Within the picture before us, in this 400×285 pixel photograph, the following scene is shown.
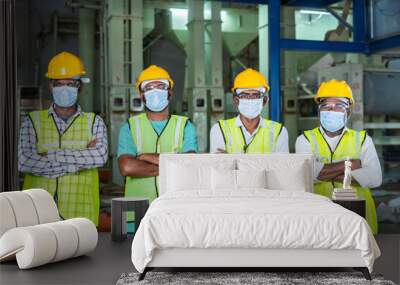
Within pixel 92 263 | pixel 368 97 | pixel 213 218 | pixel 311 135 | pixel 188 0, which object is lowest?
pixel 92 263

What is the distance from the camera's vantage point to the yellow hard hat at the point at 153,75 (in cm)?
688

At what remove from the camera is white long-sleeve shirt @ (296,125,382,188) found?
6961mm

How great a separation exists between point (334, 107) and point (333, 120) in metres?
0.16

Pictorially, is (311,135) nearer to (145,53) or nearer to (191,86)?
(191,86)

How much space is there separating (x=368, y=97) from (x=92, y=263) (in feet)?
13.3

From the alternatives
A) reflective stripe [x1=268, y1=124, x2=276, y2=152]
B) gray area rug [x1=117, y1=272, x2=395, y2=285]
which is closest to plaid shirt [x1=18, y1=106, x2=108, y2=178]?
reflective stripe [x1=268, y1=124, x2=276, y2=152]

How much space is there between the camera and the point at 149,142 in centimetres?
675

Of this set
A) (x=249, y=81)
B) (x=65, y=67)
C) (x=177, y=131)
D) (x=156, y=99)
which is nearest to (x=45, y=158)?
(x=65, y=67)

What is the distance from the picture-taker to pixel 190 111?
6977 millimetres

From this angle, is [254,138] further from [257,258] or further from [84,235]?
[257,258]

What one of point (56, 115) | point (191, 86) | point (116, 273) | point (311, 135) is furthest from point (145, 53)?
point (116, 273)

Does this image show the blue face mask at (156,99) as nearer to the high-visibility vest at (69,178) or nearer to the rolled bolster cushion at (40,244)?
the high-visibility vest at (69,178)

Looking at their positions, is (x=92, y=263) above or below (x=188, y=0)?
below

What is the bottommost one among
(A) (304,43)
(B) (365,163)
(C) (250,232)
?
(C) (250,232)
